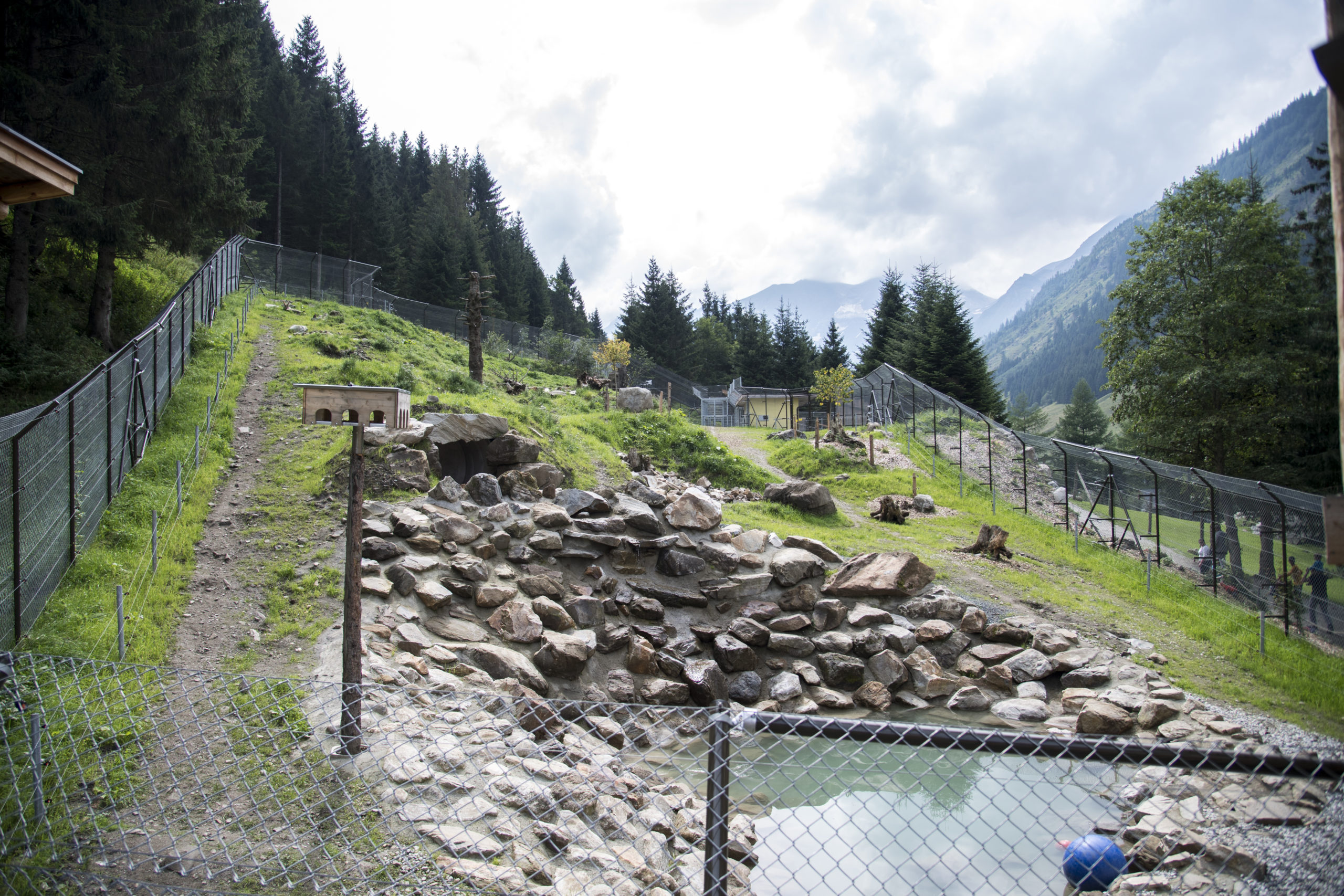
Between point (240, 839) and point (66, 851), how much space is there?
0.83 metres

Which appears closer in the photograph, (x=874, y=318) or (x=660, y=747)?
(x=660, y=747)

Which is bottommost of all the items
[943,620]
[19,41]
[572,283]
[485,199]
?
[943,620]

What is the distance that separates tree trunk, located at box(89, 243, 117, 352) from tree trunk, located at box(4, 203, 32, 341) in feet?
5.22

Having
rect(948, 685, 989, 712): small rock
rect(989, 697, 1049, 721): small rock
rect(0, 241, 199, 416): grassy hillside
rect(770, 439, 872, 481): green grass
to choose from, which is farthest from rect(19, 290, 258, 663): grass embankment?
rect(770, 439, 872, 481): green grass

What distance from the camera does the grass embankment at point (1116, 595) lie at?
Result: 394 inches

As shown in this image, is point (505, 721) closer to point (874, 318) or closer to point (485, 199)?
point (874, 318)

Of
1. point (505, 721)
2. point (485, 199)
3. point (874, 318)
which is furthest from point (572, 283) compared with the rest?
point (505, 721)

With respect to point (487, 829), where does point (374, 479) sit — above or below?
above

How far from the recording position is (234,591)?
839 centimetres

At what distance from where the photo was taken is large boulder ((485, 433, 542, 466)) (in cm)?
1408

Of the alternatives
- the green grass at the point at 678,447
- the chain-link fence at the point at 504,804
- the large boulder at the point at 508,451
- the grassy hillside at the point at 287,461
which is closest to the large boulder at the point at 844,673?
the chain-link fence at the point at 504,804

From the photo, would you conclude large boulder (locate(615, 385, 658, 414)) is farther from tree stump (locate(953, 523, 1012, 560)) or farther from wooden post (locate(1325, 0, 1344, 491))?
wooden post (locate(1325, 0, 1344, 491))

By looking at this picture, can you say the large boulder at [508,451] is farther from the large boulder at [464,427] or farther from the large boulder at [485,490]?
the large boulder at [485,490]

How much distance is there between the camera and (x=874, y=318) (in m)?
45.8
